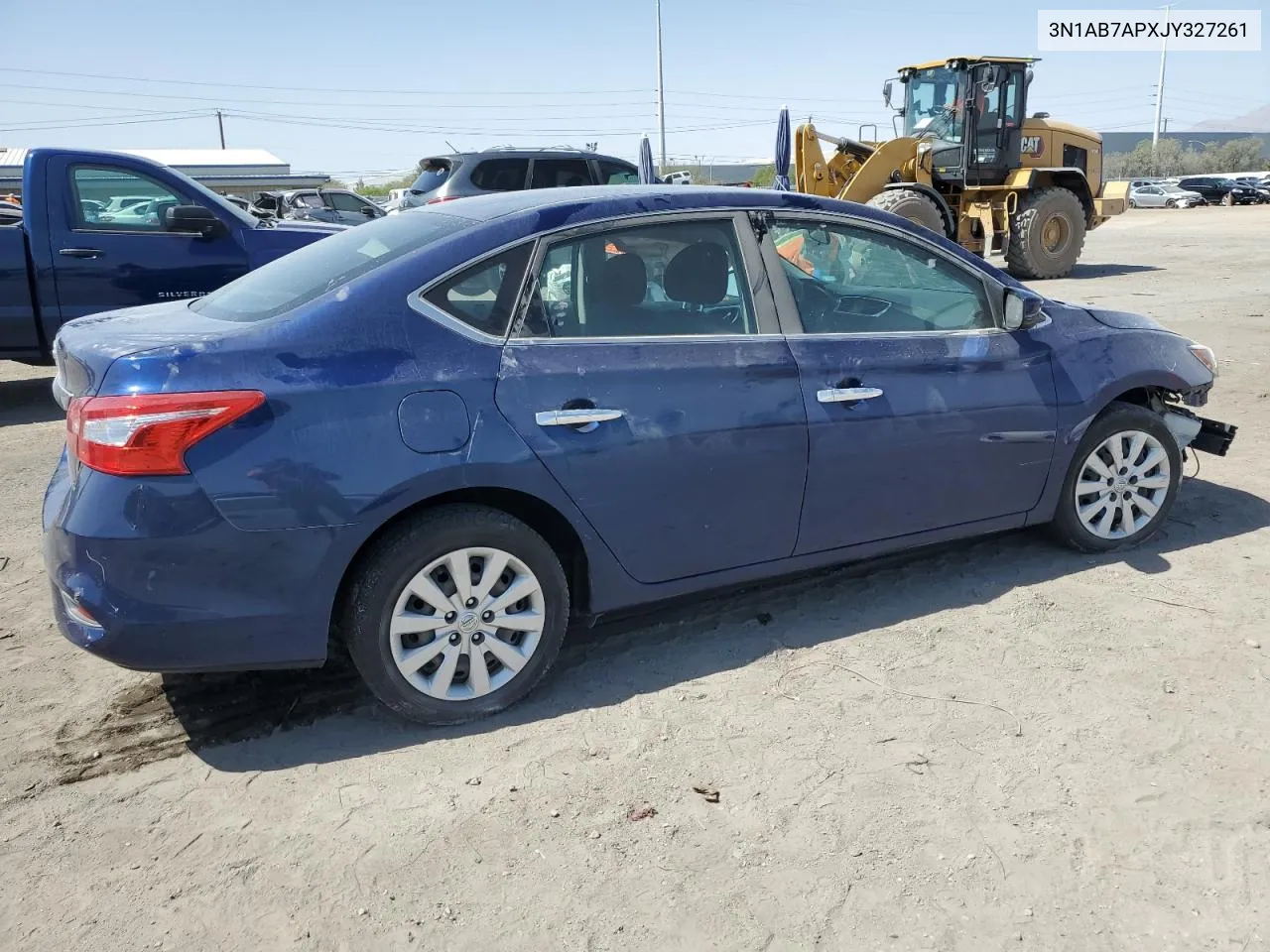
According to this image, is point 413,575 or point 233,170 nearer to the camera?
point 413,575

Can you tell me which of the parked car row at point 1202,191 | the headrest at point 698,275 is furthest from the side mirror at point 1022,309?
the parked car row at point 1202,191

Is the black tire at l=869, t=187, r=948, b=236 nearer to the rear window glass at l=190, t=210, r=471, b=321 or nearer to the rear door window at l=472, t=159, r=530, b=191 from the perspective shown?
the rear door window at l=472, t=159, r=530, b=191

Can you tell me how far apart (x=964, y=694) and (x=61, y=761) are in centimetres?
287

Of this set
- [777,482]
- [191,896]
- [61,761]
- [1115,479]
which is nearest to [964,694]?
[777,482]

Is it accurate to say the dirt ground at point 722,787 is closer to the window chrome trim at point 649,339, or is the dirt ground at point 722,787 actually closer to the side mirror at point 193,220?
the window chrome trim at point 649,339

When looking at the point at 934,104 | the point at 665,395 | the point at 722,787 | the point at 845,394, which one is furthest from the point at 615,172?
the point at 722,787

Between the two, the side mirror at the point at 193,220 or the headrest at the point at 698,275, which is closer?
the headrest at the point at 698,275

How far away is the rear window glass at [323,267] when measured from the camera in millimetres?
→ 3326

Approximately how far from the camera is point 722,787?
118 inches

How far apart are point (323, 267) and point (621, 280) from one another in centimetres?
101

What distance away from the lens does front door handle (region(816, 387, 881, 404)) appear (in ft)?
12.3

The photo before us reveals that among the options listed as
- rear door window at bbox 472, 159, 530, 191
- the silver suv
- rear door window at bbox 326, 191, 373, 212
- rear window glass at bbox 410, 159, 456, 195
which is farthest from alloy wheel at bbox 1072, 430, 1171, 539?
rear door window at bbox 326, 191, 373, 212

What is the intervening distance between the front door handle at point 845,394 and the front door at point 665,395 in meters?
0.10

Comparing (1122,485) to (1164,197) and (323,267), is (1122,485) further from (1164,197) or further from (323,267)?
(1164,197)
